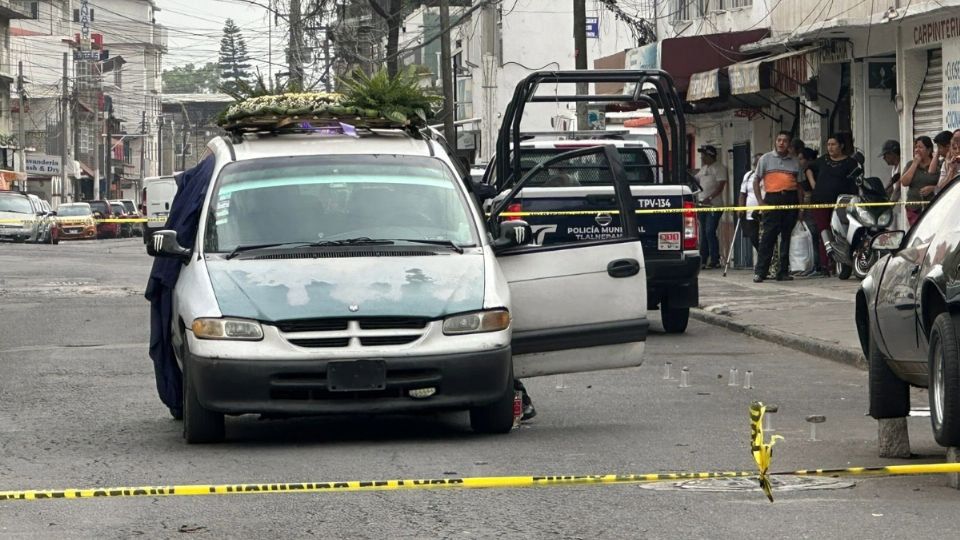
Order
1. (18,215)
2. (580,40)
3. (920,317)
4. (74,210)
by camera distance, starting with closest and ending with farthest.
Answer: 1. (920,317)
2. (580,40)
3. (18,215)
4. (74,210)

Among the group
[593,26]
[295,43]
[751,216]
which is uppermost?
[593,26]

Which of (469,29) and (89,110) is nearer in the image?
(469,29)

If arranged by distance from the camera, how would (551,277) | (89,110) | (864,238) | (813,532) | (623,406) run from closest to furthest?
1. (813,532)
2. (551,277)
3. (623,406)
4. (864,238)
5. (89,110)

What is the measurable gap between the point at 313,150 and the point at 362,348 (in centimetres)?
187

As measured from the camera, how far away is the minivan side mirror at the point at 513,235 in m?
10.4

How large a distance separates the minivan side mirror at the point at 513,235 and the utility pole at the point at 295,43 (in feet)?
96.1

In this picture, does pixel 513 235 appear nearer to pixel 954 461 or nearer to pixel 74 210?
pixel 954 461

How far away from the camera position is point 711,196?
28.1 metres

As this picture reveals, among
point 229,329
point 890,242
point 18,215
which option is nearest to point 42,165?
point 18,215

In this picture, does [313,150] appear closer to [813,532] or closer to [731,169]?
[813,532]

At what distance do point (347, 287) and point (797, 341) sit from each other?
7.74 m

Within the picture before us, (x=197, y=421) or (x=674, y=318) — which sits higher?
(x=674, y=318)

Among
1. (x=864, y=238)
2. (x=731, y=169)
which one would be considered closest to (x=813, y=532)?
(x=864, y=238)

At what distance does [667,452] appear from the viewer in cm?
932
